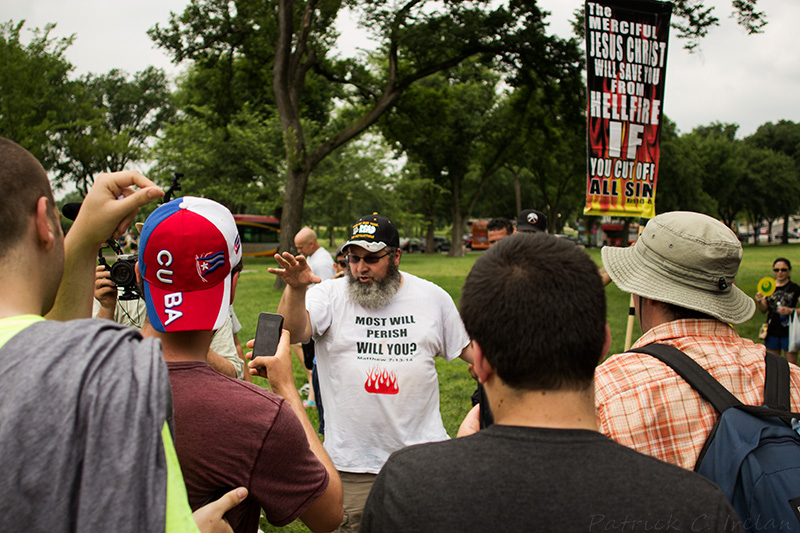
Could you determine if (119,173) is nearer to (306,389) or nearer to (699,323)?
(699,323)

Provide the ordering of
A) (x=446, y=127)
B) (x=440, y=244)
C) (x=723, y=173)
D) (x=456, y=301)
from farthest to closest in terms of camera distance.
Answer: (x=440, y=244) < (x=723, y=173) < (x=446, y=127) < (x=456, y=301)

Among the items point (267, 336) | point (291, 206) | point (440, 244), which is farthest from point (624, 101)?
point (440, 244)

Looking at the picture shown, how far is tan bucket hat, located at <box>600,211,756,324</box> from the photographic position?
6.58 feet

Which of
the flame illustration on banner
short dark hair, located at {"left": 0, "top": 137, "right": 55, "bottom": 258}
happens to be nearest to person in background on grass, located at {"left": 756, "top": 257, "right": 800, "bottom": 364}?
the flame illustration on banner

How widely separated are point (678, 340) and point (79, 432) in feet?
5.86

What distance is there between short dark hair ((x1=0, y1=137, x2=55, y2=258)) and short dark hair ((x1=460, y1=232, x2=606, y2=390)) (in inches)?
38.3

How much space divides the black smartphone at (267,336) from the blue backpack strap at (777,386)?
156cm

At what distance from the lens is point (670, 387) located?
69.4 inches

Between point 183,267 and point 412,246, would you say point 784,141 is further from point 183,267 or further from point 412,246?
point 183,267

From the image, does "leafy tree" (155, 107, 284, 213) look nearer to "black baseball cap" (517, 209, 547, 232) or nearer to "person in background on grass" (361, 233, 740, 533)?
"black baseball cap" (517, 209, 547, 232)

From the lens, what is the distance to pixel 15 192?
1176 millimetres

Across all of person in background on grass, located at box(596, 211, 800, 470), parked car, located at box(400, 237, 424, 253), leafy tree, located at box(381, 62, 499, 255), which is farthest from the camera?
parked car, located at box(400, 237, 424, 253)

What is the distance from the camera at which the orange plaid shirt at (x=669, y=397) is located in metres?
1.73

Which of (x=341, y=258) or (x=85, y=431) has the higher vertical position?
(x=85, y=431)
